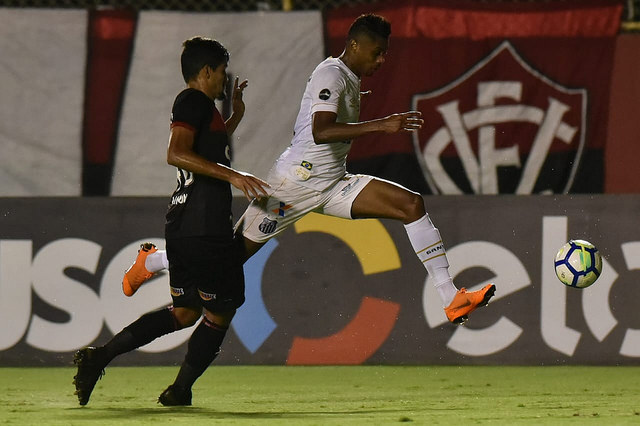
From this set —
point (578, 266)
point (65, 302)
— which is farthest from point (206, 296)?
point (65, 302)

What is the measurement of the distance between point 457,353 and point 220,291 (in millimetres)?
2900

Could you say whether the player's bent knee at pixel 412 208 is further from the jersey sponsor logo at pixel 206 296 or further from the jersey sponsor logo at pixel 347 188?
the jersey sponsor logo at pixel 206 296

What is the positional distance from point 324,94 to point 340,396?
1.69 metres

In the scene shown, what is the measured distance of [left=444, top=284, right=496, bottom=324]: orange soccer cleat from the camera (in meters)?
6.40

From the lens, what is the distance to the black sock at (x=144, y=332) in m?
6.34

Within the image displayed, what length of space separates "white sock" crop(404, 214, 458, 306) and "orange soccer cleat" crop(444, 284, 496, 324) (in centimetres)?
5

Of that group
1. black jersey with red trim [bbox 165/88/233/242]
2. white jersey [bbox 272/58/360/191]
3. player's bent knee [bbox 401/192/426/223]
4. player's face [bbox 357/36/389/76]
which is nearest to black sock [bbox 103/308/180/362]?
black jersey with red trim [bbox 165/88/233/242]

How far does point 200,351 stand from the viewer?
20.7ft

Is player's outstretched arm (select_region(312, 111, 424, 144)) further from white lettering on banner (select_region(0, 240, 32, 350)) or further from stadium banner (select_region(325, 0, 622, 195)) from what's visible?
stadium banner (select_region(325, 0, 622, 195))

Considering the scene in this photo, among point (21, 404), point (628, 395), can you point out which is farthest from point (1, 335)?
point (628, 395)

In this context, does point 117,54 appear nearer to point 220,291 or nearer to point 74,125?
point 74,125

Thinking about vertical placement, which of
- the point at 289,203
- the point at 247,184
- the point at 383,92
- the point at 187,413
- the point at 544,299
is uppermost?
the point at 383,92

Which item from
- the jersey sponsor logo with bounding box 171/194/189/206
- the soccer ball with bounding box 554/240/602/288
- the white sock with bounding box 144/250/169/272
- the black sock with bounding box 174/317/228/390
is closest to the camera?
the jersey sponsor logo with bounding box 171/194/189/206

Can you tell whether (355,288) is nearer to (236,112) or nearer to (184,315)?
(236,112)
